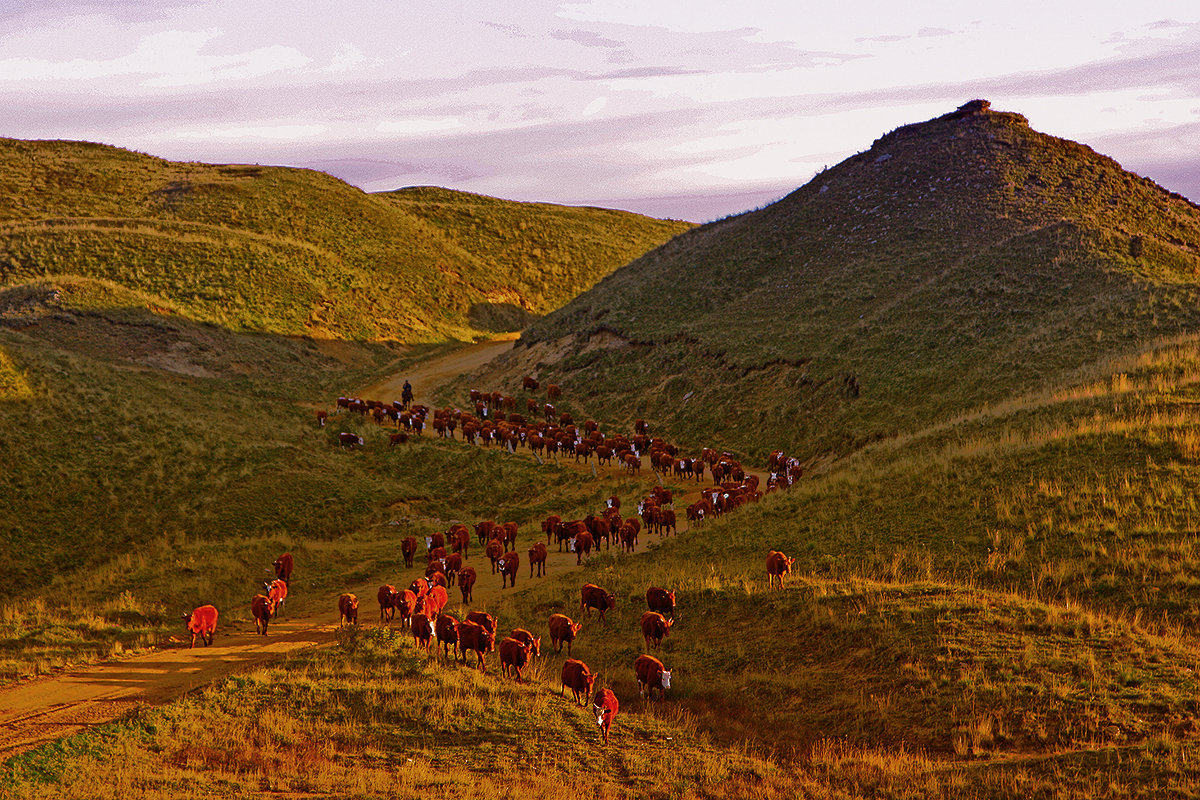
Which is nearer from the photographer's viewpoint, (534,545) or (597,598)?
(597,598)

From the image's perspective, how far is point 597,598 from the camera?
687 inches

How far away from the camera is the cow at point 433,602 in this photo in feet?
55.8

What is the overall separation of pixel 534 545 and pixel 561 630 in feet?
22.7

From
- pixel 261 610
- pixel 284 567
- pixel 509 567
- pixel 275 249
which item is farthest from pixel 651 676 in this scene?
pixel 275 249

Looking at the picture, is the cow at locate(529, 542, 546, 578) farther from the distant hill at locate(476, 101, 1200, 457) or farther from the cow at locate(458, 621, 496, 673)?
the distant hill at locate(476, 101, 1200, 457)

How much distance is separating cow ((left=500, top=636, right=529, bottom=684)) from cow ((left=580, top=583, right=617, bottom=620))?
3.05 m

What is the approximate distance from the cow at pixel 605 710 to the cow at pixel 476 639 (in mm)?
3260

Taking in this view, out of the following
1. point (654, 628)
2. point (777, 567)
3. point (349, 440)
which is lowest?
point (654, 628)

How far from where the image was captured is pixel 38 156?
294 feet

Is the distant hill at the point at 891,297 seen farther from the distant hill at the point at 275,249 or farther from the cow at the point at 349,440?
the distant hill at the point at 275,249

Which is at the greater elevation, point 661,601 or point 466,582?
point 661,601

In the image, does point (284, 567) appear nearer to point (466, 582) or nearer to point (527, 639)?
point (466, 582)

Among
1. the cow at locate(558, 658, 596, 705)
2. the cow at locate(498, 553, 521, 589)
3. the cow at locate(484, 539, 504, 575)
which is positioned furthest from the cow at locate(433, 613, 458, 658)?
the cow at locate(484, 539, 504, 575)

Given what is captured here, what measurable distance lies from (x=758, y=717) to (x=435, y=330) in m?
71.2
